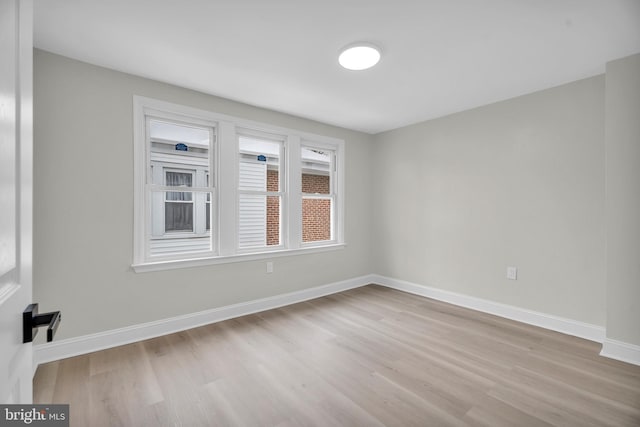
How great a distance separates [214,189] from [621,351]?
4.00 m

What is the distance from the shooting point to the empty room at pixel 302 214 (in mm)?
1816

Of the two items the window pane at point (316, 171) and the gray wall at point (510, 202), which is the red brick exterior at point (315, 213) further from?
the gray wall at point (510, 202)

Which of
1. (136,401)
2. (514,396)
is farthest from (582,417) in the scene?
(136,401)

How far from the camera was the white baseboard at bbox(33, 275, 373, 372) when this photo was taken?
2.34 m

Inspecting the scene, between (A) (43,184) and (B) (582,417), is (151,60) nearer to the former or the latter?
(A) (43,184)

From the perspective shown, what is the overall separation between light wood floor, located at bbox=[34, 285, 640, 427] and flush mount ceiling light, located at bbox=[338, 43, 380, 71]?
8.12 ft

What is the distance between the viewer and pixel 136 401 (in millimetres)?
1880

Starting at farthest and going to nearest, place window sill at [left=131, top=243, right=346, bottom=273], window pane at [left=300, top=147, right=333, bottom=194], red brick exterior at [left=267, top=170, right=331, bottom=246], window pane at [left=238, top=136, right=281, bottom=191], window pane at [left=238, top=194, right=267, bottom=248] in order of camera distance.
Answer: window pane at [left=300, top=147, right=333, bottom=194] < red brick exterior at [left=267, top=170, right=331, bottom=246] < window pane at [left=238, top=136, right=281, bottom=191] < window pane at [left=238, top=194, right=267, bottom=248] < window sill at [left=131, top=243, right=346, bottom=273]

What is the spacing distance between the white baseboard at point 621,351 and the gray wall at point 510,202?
1.03 ft

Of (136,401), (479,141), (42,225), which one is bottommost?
(136,401)

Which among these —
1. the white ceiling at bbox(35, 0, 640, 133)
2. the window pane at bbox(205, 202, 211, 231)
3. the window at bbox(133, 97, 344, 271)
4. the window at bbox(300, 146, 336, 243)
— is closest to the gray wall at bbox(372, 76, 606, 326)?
the white ceiling at bbox(35, 0, 640, 133)

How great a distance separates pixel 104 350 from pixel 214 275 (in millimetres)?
1100

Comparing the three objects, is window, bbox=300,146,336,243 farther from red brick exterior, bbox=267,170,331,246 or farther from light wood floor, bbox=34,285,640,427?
light wood floor, bbox=34,285,640,427

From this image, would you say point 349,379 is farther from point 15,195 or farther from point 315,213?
point 315,213
